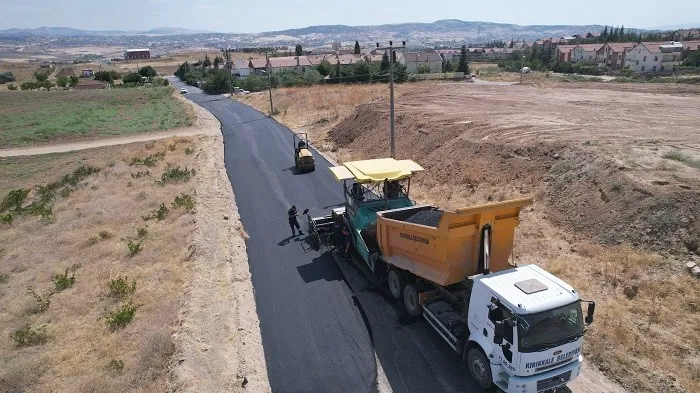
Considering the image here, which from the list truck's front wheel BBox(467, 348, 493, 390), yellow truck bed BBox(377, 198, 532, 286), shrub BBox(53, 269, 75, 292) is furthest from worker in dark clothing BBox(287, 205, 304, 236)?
truck's front wheel BBox(467, 348, 493, 390)

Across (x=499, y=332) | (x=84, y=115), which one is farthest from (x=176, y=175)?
(x=84, y=115)

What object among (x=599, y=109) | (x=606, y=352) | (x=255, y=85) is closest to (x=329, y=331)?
(x=606, y=352)

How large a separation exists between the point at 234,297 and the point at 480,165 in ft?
47.3

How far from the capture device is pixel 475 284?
8719mm

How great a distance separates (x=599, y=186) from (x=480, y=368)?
1118 centimetres

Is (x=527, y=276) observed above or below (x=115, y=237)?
above

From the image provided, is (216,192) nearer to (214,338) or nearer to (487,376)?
(214,338)

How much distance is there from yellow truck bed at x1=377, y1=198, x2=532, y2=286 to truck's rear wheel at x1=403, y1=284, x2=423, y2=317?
571mm

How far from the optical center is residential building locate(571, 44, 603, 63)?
312 ft

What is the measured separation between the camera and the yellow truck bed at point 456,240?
31.5 feet

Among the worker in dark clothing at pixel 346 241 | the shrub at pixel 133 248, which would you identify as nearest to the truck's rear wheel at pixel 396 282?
the worker in dark clothing at pixel 346 241

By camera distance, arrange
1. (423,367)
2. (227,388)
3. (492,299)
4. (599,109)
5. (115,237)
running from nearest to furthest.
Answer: (492,299), (227,388), (423,367), (115,237), (599,109)

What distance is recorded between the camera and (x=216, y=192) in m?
22.3

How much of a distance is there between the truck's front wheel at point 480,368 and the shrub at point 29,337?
1023 centimetres
